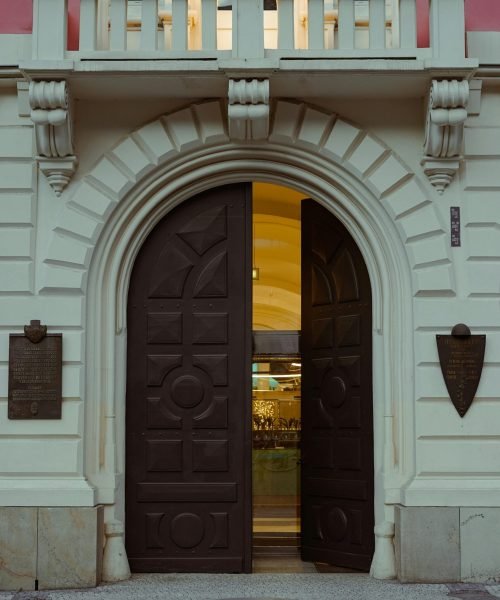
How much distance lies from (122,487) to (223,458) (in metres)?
1.11

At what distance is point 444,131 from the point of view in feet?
34.3

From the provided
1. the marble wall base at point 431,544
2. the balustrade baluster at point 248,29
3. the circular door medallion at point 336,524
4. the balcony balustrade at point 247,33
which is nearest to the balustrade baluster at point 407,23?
the balcony balustrade at point 247,33

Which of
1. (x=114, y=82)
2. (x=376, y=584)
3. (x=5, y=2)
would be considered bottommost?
(x=376, y=584)

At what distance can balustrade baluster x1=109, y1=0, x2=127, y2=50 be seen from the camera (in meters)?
10.5

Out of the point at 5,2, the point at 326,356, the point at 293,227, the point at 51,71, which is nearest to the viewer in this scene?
the point at 51,71

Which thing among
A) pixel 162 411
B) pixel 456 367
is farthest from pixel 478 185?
pixel 162 411

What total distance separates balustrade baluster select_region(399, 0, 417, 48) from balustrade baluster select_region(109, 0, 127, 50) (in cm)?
285

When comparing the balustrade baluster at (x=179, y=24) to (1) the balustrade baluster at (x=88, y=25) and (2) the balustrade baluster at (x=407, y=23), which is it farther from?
(2) the balustrade baluster at (x=407, y=23)

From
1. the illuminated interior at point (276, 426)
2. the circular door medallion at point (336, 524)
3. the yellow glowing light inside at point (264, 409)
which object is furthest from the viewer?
the yellow glowing light inside at point (264, 409)

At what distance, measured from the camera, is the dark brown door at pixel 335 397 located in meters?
11.1

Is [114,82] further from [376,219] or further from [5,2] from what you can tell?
[376,219]

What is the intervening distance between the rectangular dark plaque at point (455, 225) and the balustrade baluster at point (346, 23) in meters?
2.02

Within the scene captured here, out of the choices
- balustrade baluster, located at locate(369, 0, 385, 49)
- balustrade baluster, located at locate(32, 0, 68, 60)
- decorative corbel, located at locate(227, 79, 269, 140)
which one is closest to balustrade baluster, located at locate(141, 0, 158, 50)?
balustrade baluster, located at locate(32, 0, 68, 60)

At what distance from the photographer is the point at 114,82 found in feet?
34.0
